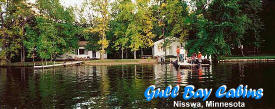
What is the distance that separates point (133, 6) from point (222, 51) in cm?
2023

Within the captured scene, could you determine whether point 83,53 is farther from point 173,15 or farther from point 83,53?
point 173,15

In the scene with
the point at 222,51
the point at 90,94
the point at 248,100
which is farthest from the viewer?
the point at 222,51

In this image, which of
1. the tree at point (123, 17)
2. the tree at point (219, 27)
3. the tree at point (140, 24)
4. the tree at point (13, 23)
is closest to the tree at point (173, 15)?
the tree at point (140, 24)

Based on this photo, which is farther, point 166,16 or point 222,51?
point 166,16

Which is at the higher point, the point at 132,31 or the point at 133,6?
the point at 133,6

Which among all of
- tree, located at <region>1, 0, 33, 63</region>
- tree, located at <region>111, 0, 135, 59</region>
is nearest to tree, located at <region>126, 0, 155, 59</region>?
tree, located at <region>111, 0, 135, 59</region>

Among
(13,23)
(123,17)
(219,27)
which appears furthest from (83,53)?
(219,27)

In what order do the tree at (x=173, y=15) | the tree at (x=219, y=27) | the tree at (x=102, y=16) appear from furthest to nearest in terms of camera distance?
the tree at (x=173, y=15)
the tree at (x=102, y=16)
the tree at (x=219, y=27)

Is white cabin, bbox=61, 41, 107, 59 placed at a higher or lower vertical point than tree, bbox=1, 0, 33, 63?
lower

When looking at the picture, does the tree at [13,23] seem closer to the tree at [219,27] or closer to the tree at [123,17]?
the tree at [123,17]

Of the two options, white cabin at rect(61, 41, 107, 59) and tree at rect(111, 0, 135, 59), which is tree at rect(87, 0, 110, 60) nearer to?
tree at rect(111, 0, 135, 59)

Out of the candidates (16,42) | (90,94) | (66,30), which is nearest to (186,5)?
(66,30)

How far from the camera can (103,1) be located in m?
56.8

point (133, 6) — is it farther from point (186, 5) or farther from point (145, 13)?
point (186, 5)
